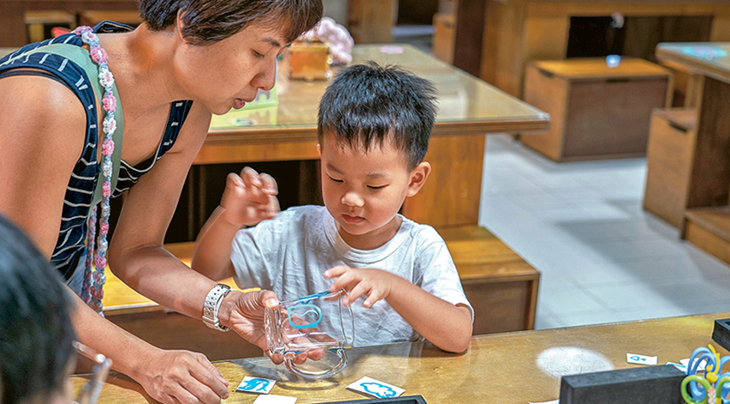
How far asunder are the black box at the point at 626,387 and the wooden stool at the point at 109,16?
4542mm

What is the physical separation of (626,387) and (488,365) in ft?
0.89

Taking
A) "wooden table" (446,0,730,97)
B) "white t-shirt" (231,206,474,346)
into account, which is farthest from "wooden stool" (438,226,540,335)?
"wooden table" (446,0,730,97)

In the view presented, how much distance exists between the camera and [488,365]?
1.16 metres

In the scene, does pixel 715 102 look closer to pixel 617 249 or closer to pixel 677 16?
pixel 617 249

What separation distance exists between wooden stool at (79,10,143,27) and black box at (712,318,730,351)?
14.6ft

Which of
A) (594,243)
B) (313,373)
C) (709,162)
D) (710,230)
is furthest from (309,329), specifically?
(709,162)

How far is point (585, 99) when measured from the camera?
480 centimetres

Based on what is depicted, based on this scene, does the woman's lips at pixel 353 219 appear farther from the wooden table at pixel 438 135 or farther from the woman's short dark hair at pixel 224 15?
the wooden table at pixel 438 135

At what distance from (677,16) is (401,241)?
17.0ft

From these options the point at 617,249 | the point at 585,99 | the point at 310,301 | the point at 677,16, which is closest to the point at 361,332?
the point at 310,301

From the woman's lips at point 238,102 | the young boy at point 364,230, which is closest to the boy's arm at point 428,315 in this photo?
the young boy at point 364,230

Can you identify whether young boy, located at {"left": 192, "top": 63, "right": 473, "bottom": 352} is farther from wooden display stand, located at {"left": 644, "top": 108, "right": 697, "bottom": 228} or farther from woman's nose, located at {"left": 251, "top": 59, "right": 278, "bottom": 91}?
wooden display stand, located at {"left": 644, "top": 108, "right": 697, "bottom": 228}

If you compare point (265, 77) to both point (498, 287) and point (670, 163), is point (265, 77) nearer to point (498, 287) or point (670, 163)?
point (498, 287)

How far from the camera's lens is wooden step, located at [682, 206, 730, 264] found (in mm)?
3527
